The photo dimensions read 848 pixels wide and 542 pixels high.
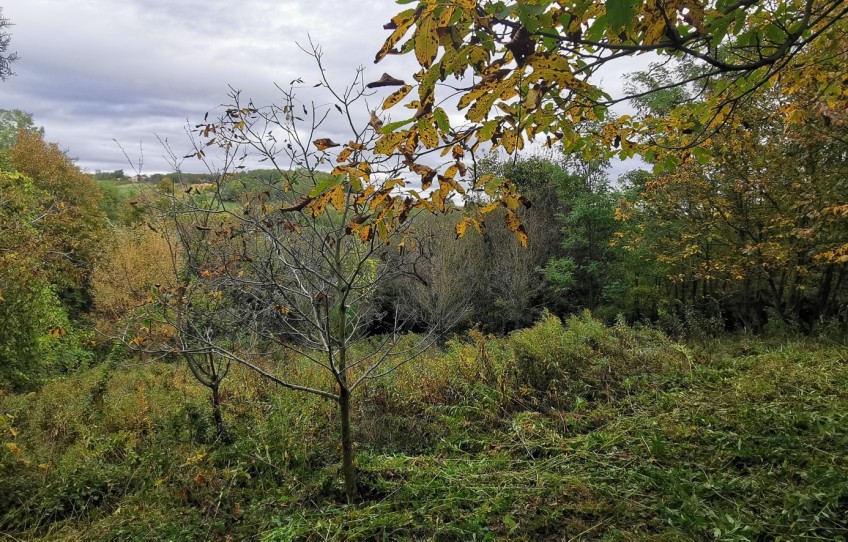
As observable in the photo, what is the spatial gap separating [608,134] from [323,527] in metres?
2.96

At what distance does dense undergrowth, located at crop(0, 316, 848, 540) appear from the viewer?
218cm

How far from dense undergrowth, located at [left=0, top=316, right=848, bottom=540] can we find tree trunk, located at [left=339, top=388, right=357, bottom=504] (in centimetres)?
11

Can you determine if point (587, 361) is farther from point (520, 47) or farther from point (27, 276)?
point (27, 276)

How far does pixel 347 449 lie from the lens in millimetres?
2770

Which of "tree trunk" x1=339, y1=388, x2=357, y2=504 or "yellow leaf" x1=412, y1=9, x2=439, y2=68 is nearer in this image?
"yellow leaf" x1=412, y1=9, x2=439, y2=68

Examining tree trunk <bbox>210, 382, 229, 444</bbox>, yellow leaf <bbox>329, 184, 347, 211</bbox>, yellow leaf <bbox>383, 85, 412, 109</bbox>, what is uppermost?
yellow leaf <bbox>383, 85, 412, 109</bbox>

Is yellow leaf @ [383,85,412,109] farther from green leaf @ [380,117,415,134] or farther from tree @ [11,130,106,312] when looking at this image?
tree @ [11,130,106,312]

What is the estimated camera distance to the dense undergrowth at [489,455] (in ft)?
7.15

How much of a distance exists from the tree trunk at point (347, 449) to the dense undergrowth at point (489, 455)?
11 centimetres

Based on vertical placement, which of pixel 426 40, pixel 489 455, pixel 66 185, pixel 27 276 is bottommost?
pixel 489 455

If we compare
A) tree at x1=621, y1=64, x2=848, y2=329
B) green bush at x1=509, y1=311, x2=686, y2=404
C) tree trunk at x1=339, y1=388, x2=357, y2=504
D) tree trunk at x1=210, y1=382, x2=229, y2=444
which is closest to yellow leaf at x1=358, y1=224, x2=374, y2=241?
tree trunk at x1=339, y1=388, x2=357, y2=504

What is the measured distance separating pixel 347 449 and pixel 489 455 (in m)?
1.16

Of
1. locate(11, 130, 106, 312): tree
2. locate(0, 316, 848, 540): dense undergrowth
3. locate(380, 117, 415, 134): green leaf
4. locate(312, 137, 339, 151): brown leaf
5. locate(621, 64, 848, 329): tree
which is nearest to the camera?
locate(380, 117, 415, 134): green leaf

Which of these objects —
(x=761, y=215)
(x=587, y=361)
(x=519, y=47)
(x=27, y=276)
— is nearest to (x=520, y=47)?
(x=519, y=47)
